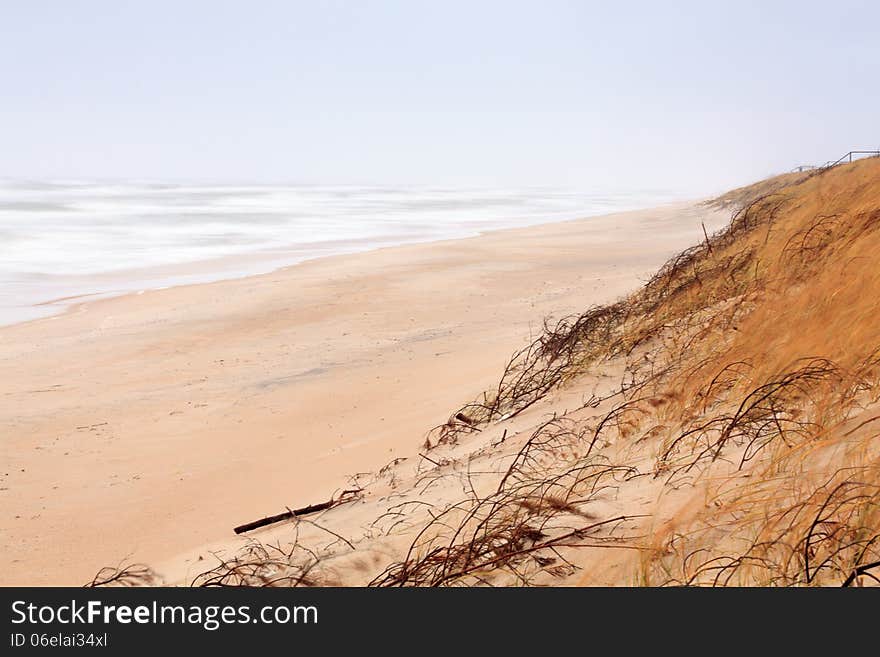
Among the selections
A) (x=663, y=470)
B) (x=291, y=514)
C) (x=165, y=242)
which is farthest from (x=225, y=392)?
(x=165, y=242)

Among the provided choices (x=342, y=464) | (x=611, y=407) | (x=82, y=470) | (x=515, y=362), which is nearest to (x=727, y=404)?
(x=611, y=407)

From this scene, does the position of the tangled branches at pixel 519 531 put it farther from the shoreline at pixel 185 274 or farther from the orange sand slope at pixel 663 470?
the shoreline at pixel 185 274

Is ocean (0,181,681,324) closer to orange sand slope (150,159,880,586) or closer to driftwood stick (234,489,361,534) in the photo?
driftwood stick (234,489,361,534)

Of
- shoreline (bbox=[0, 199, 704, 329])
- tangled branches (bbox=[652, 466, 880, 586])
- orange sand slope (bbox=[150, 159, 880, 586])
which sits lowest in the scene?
tangled branches (bbox=[652, 466, 880, 586])

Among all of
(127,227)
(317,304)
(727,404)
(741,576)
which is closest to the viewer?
(741,576)

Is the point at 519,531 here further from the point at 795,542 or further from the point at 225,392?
the point at 225,392

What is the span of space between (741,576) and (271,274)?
18.7 m

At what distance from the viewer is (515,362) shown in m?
8.30

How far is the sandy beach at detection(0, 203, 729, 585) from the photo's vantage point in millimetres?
5957

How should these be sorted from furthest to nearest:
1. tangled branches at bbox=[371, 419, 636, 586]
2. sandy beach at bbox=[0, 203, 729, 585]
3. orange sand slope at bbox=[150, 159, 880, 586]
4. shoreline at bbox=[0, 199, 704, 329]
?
shoreline at bbox=[0, 199, 704, 329] → sandy beach at bbox=[0, 203, 729, 585] → tangled branches at bbox=[371, 419, 636, 586] → orange sand slope at bbox=[150, 159, 880, 586]

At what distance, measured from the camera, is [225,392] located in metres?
9.35

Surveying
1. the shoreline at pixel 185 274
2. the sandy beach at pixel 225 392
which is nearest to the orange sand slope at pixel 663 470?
the sandy beach at pixel 225 392

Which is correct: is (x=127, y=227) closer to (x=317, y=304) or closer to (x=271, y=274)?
(x=271, y=274)

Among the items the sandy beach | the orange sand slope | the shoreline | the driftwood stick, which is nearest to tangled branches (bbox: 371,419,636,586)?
the orange sand slope
